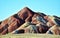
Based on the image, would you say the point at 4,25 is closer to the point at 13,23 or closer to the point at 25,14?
the point at 13,23

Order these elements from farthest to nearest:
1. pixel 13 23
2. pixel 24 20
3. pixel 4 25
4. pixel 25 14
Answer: pixel 25 14
pixel 24 20
pixel 4 25
pixel 13 23

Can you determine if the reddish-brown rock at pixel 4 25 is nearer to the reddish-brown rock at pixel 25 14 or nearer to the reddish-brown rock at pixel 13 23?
the reddish-brown rock at pixel 13 23

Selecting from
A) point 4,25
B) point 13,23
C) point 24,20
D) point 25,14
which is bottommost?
point 4,25

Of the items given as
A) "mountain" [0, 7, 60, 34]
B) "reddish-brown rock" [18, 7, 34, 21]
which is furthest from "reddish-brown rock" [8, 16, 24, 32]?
"reddish-brown rock" [18, 7, 34, 21]

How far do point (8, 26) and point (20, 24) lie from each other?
519cm

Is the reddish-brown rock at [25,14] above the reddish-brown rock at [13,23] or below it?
above

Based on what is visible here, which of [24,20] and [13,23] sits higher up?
[24,20]

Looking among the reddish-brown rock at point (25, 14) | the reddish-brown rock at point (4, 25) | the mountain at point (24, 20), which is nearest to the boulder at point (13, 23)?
the mountain at point (24, 20)

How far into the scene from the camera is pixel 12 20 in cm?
8681

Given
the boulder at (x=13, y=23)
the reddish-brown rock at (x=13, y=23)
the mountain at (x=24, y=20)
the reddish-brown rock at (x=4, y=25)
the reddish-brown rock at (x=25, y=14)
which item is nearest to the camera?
the mountain at (x=24, y=20)

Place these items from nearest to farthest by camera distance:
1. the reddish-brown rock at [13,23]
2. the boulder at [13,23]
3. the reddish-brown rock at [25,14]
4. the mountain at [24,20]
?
the mountain at [24,20], the boulder at [13,23], the reddish-brown rock at [13,23], the reddish-brown rock at [25,14]

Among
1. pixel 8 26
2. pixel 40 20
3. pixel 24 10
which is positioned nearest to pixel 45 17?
pixel 40 20

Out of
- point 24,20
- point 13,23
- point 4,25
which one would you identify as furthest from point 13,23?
point 24,20

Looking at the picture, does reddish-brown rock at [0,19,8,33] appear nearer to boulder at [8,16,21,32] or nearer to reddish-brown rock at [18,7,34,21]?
boulder at [8,16,21,32]
